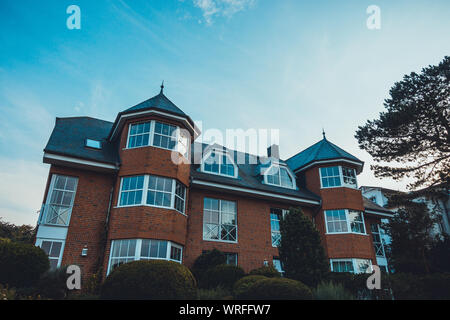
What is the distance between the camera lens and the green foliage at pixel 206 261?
44.2 ft

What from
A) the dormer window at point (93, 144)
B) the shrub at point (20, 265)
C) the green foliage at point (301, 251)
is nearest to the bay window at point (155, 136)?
the dormer window at point (93, 144)

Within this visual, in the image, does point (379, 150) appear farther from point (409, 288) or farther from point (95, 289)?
point (95, 289)

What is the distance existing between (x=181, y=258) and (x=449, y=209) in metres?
30.8

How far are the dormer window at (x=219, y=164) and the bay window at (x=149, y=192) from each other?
366cm

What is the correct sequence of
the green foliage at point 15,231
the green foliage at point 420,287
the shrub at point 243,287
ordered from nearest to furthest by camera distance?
the shrub at point 243,287
the green foliage at point 420,287
the green foliage at point 15,231

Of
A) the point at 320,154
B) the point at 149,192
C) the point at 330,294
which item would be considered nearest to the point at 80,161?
the point at 149,192

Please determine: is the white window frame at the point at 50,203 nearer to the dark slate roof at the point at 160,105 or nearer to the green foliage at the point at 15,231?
the dark slate roof at the point at 160,105

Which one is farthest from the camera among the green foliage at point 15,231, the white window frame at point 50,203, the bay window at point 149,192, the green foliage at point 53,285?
the green foliage at point 15,231

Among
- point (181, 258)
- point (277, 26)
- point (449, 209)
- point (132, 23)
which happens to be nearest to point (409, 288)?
point (181, 258)

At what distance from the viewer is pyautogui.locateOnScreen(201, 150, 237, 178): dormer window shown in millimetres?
17438

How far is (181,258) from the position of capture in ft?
45.7

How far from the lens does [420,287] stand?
14.1 m

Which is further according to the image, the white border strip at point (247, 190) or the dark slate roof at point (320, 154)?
the dark slate roof at point (320, 154)

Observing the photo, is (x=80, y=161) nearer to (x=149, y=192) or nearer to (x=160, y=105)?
(x=149, y=192)
